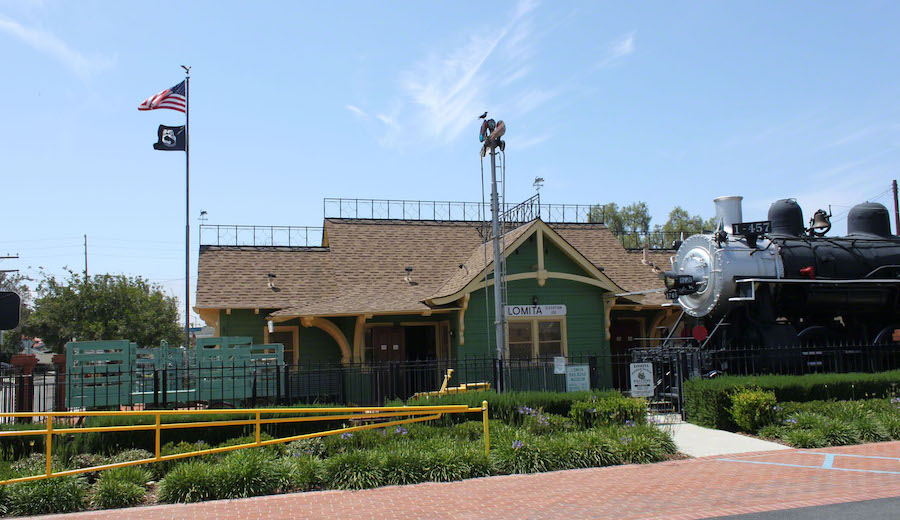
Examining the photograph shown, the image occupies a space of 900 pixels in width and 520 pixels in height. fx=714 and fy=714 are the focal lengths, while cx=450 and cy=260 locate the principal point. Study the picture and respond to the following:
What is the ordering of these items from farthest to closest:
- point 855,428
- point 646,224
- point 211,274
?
point 646,224
point 211,274
point 855,428

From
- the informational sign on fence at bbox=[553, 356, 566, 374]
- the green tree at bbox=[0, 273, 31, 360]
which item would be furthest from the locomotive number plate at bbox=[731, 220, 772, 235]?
the green tree at bbox=[0, 273, 31, 360]

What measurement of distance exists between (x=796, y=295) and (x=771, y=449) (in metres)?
5.86

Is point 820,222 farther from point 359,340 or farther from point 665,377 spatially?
point 359,340

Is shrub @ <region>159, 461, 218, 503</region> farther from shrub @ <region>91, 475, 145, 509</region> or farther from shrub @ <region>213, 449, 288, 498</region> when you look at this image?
shrub @ <region>91, 475, 145, 509</region>

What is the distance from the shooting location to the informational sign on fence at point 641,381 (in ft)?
43.2

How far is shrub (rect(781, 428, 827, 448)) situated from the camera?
11070 millimetres

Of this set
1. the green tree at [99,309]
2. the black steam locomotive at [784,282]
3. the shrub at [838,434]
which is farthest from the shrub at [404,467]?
the green tree at [99,309]

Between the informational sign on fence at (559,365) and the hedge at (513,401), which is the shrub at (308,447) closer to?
the hedge at (513,401)

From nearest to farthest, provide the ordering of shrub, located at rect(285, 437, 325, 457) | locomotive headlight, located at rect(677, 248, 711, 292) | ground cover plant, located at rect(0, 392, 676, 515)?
ground cover plant, located at rect(0, 392, 676, 515)
shrub, located at rect(285, 437, 325, 457)
locomotive headlight, located at rect(677, 248, 711, 292)

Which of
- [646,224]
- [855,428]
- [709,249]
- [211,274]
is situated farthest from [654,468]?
[646,224]

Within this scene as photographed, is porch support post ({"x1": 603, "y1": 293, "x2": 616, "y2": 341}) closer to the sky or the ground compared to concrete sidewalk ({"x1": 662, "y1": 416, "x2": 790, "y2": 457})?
closer to the sky

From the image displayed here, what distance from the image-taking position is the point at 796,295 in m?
15.7

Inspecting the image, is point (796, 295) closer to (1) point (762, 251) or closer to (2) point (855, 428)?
(1) point (762, 251)

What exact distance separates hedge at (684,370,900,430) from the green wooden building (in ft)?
13.2
